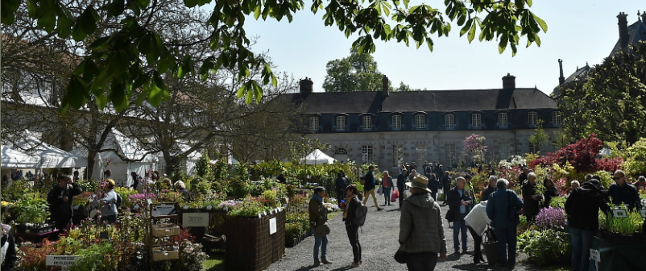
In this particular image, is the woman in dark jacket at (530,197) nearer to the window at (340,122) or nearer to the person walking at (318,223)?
the person walking at (318,223)

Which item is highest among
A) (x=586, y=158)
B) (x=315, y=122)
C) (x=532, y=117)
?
(x=532, y=117)

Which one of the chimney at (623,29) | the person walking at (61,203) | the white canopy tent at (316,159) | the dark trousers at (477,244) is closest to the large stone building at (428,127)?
the chimney at (623,29)

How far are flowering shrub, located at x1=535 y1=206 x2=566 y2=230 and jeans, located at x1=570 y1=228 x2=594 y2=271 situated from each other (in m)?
1.53

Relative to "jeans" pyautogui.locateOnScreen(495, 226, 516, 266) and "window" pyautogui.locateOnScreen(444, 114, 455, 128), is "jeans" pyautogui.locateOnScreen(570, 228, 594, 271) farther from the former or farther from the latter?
"window" pyautogui.locateOnScreen(444, 114, 455, 128)

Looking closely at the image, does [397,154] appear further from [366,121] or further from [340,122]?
[340,122]

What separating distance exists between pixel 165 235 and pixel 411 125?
42.5 metres

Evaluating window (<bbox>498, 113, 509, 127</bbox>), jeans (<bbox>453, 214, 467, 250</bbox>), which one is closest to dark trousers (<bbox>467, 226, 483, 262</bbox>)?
jeans (<bbox>453, 214, 467, 250</bbox>)

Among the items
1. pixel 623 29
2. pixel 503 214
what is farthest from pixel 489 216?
pixel 623 29

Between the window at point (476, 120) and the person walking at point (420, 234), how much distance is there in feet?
145

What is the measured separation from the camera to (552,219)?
9.98 meters

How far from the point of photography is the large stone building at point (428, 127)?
160 ft

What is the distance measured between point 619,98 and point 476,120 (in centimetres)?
2279

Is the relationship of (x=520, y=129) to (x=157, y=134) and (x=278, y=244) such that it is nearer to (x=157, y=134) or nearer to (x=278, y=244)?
(x=157, y=134)

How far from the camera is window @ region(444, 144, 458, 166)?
1909 inches
